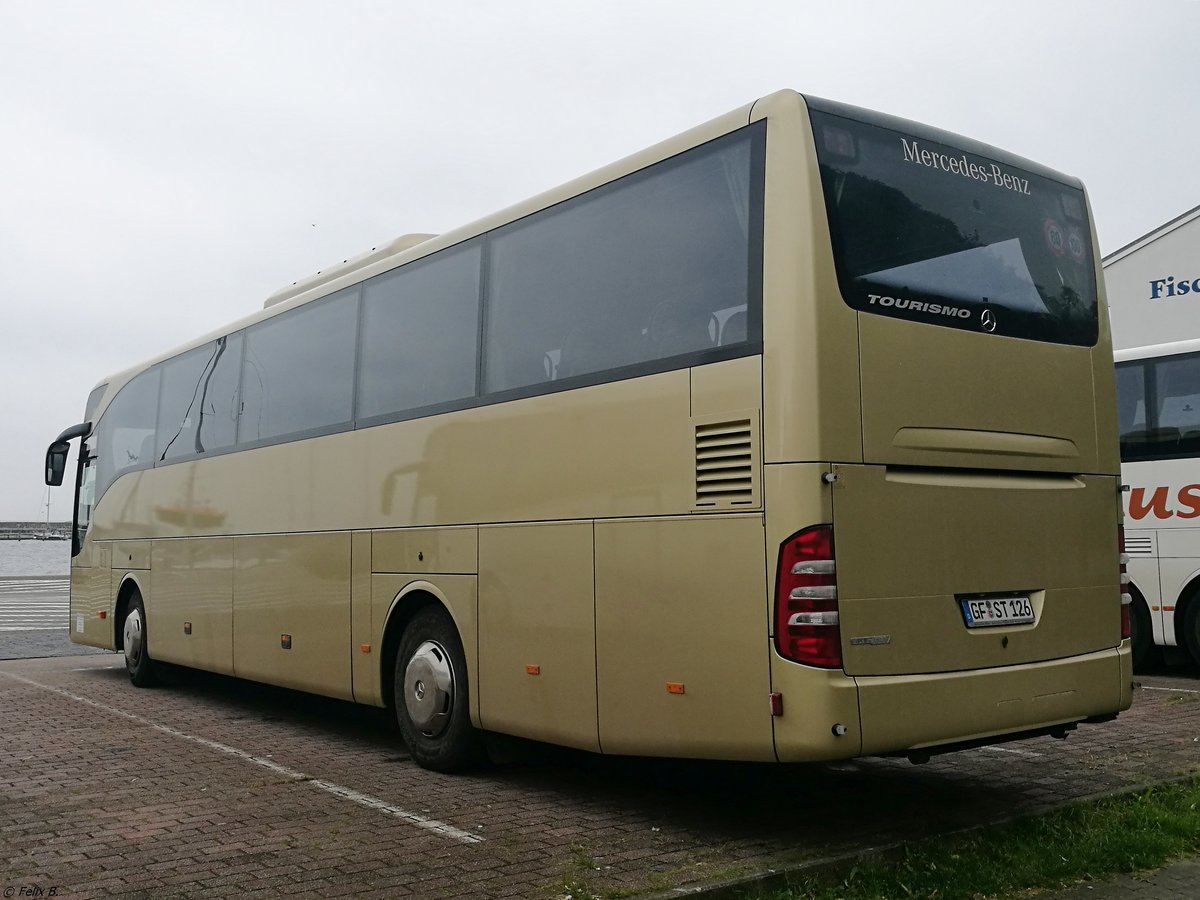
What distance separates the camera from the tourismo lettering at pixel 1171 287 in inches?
933

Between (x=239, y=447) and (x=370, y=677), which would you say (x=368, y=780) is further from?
(x=239, y=447)

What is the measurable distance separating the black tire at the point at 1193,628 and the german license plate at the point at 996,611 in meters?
7.72

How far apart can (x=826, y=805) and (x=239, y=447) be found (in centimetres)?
672

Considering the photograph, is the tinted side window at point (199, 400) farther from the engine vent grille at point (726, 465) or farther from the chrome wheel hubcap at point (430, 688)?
the engine vent grille at point (726, 465)

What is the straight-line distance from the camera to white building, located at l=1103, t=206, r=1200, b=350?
23.7 meters

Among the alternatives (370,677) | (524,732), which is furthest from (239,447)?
(524,732)

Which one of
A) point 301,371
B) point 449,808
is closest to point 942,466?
point 449,808

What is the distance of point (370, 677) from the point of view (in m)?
9.23

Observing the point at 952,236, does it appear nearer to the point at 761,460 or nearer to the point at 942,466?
the point at 942,466

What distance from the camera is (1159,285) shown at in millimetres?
24109

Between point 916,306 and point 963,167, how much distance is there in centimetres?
99

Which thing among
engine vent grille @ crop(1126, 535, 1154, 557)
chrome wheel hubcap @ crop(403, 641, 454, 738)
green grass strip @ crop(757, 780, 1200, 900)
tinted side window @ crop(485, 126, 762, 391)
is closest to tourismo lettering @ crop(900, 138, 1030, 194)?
tinted side window @ crop(485, 126, 762, 391)

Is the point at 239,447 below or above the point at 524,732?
above

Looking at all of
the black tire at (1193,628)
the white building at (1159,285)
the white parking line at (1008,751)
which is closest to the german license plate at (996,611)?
the white parking line at (1008,751)
